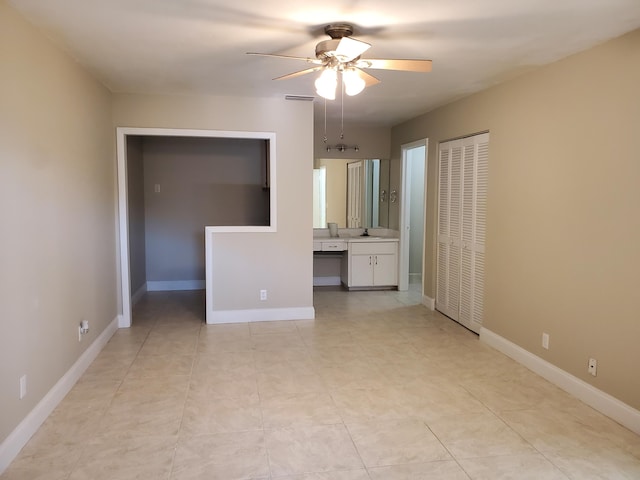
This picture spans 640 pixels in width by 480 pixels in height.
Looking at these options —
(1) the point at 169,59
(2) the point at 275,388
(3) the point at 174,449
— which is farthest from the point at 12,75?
(2) the point at 275,388

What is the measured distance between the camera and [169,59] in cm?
336

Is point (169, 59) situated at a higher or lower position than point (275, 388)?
higher

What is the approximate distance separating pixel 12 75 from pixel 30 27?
41 centimetres

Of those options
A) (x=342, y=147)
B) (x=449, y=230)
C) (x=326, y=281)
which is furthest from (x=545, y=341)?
(x=342, y=147)

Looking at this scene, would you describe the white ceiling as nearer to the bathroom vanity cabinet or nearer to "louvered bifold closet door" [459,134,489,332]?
"louvered bifold closet door" [459,134,489,332]

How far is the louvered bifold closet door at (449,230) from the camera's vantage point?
4.87 meters

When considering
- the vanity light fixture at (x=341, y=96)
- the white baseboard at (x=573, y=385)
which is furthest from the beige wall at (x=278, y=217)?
the white baseboard at (x=573, y=385)

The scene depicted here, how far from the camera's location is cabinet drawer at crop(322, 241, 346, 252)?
6422 millimetres

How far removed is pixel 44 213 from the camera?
284 cm

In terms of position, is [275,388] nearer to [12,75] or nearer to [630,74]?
[12,75]

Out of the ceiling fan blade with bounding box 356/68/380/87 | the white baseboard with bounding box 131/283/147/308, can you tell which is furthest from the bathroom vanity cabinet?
the ceiling fan blade with bounding box 356/68/380/87

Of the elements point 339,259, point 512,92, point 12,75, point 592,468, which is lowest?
point 592,468

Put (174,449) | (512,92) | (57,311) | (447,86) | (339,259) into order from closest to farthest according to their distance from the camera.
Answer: (174,449), (57,311), (512,92), (447,86), (339,259)

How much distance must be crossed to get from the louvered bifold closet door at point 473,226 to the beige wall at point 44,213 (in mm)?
3442
